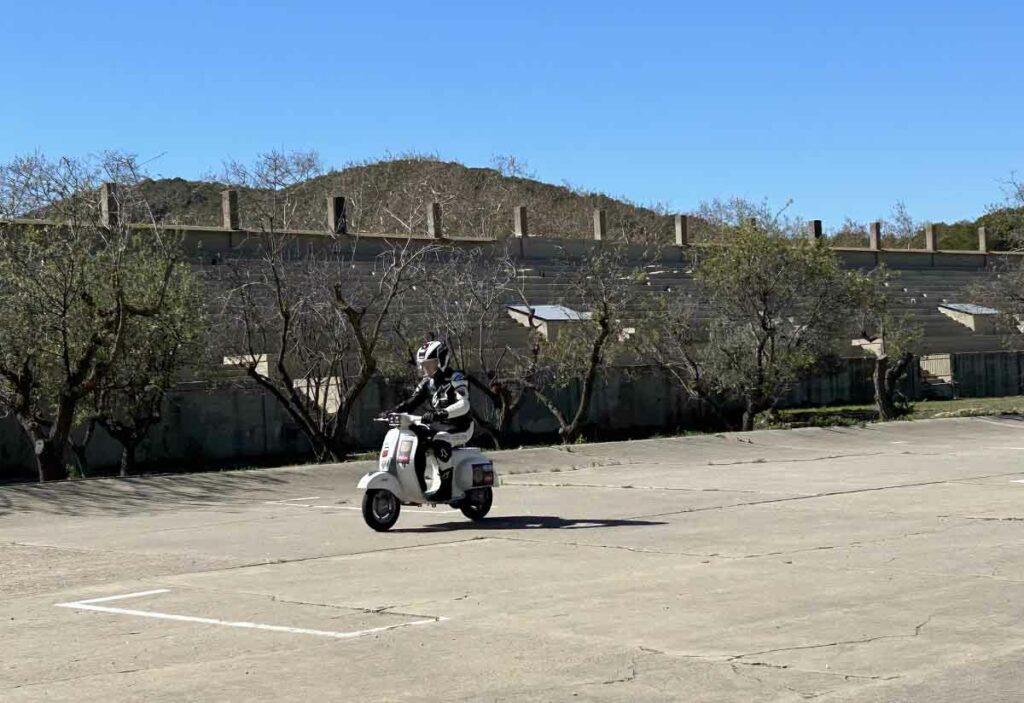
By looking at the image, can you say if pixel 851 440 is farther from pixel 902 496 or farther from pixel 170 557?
pixel 170 557

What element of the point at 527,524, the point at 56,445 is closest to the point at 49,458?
the point at 56,445

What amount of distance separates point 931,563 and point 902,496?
543 cm

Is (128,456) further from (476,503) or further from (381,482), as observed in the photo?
(381,482)

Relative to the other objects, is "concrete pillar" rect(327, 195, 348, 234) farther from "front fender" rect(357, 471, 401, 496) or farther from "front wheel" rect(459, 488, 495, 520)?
"front fender" rect(357, 471, 401, 496)

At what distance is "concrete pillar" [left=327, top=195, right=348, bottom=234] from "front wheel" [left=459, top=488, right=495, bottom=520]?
24616 mm

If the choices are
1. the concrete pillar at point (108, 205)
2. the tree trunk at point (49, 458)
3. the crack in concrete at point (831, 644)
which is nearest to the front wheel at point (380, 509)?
the crack in concrete at point (831, 644)

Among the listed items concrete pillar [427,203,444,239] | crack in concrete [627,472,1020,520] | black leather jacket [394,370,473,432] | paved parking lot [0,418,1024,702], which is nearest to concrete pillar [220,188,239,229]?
concrete pillar [427,203,444,239]

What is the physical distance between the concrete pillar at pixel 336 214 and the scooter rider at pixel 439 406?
80.6 ft

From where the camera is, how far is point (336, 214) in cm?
4516

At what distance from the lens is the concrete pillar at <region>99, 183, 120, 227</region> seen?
2300 cm

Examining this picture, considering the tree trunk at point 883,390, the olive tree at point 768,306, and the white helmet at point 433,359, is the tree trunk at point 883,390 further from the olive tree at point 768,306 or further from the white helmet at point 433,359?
the white helmet at point 433,359

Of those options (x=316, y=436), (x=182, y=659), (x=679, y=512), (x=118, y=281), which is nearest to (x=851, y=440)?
(x=316, y=436)

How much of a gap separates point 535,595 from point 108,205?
16343 millimetres

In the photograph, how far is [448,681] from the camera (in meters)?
6.96
